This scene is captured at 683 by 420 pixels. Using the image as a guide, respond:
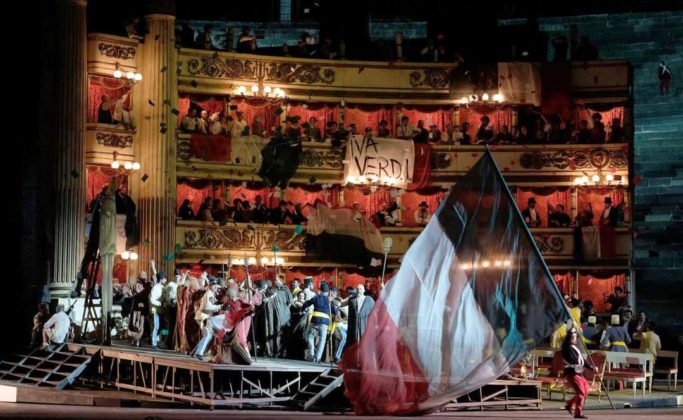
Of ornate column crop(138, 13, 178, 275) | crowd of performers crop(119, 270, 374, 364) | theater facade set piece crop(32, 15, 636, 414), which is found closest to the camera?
crowd of performers crop(119, 270, 374, 364)

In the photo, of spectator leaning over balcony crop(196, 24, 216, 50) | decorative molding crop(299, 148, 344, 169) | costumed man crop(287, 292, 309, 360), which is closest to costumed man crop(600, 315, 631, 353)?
costumed man crop(287, 292, 309, 360)

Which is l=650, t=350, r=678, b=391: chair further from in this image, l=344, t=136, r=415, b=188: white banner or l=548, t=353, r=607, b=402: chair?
l=344, t=136, r=415, b=188: white banner

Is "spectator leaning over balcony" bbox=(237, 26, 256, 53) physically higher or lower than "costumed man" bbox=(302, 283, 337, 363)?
higher

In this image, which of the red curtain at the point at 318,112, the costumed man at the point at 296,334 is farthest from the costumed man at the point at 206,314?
the red curtain at the point at 318,112

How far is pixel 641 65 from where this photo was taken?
129ft

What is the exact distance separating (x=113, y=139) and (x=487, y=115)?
493 inches

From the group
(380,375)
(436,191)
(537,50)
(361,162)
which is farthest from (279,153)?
(380,375)

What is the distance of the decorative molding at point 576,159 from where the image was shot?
3919 cm

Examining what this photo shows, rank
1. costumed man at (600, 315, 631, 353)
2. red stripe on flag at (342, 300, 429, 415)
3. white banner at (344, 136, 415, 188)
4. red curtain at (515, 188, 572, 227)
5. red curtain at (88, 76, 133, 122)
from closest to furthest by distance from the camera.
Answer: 1. red stripe on flag at (342, 300, 429, 415)
2. costumed man at (600, 315, 631, 353)
3. red curtain at (88, 76, 133, 122)
4. white banner at (344, 136, 415, 188)
5. red curtain at (515, 188, 572, 227)

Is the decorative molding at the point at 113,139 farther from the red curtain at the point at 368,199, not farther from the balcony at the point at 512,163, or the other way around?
the red curtain at the point at 368,199

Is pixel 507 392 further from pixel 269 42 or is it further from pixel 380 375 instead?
pixel 269 42

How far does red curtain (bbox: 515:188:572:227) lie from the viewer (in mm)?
40531

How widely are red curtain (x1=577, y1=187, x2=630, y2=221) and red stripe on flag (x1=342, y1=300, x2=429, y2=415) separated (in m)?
21.7

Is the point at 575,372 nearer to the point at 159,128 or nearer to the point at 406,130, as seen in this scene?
the point at 159,128
